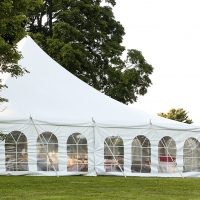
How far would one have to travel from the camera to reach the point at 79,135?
47.0 ft

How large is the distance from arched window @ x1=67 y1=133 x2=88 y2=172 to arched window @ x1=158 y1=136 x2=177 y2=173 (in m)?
2.28

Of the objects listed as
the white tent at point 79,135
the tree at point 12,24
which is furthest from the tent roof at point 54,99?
the tree at point 12,24

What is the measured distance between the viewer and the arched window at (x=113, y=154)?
47.8 feet

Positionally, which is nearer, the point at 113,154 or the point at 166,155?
the point at 113,154

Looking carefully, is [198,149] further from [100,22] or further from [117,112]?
[100,22]

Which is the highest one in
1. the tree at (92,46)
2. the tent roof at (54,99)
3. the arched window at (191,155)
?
the tree at (92,46)

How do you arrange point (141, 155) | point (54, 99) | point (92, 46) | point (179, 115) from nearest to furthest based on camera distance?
point (141, 155), point (54, 99), point (92, 46), point (179, 115)

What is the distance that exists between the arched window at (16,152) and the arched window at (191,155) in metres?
4.84

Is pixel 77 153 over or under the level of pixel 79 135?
under

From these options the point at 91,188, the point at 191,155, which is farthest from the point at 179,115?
the point at 91,188

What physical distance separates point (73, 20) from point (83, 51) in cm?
158

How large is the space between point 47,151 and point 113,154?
6.51ft

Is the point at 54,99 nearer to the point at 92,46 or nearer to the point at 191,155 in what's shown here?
the point at 191,155

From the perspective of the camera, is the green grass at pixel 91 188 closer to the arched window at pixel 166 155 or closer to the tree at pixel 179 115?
the arched window at pixel 166 155
